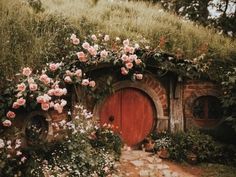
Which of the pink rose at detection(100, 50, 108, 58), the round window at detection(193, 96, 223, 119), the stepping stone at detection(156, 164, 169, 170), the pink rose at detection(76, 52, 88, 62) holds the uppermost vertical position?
the pink rose at detection(100, 50, 108, 58)

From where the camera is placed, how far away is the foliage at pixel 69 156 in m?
7.12

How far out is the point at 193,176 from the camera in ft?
27.2

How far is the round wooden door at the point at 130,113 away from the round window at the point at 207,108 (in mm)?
1338

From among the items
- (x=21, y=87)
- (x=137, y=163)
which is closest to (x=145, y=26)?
(x=137, y=163)

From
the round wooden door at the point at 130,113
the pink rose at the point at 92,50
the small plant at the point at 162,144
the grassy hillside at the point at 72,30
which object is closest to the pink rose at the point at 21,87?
the grassy hillside at the point at 72,30

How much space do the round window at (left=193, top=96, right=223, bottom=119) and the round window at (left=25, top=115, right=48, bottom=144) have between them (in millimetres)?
4234

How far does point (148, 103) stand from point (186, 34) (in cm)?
277

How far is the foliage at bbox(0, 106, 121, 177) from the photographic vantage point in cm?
712

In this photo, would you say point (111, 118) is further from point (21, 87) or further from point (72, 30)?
point (21, 87)

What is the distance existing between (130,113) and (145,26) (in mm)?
3043

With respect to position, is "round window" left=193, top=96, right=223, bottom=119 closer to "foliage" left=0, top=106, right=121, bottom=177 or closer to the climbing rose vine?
the climbing rose vine

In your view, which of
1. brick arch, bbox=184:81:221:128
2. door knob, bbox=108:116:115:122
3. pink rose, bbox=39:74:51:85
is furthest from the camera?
brick arch, bbox=184:81:221:128

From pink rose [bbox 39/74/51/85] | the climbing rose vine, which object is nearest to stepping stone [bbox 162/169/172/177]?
the climbing rose vine

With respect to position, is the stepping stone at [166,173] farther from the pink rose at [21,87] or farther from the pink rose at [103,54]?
the pink rose at [21,87]
